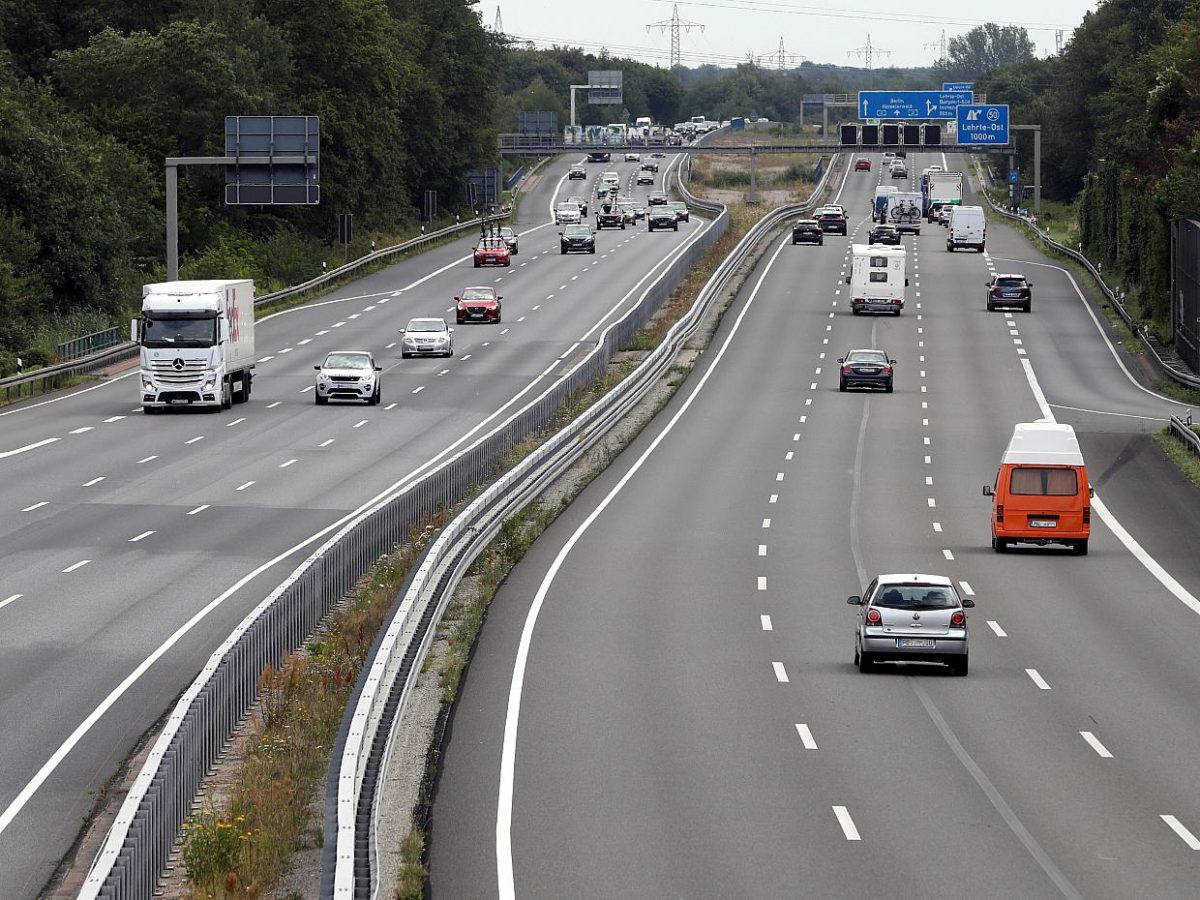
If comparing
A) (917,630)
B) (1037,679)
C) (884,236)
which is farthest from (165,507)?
(884,236)

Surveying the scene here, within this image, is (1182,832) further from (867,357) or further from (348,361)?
(867,357)

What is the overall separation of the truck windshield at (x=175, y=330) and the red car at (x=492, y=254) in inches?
1924

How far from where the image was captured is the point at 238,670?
21.0m

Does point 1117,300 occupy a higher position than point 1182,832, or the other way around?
point 1117,300

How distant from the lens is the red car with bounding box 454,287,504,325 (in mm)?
76938

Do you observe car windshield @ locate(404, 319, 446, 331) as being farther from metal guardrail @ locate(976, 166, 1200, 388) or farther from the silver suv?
metal guardrail @ locate(976, 166, 1200, 388)

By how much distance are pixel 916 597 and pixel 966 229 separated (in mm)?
83175

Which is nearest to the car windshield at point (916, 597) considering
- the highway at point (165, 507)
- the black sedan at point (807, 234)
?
the highway at point (165, 507)

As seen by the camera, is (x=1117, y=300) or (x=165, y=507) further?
(x=1117, y=300)

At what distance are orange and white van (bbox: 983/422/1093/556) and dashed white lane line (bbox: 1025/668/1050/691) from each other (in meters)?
11.2

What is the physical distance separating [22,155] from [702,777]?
190 ft

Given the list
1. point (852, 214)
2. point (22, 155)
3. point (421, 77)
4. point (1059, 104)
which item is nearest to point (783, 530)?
point (22, 155)

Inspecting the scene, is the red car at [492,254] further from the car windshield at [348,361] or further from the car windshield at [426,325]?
the car windshield at [348,361]

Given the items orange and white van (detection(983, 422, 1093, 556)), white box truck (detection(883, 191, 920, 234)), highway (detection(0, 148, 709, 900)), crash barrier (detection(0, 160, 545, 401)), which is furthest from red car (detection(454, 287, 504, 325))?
white box truck (detection(883, 191, 920, 234))
